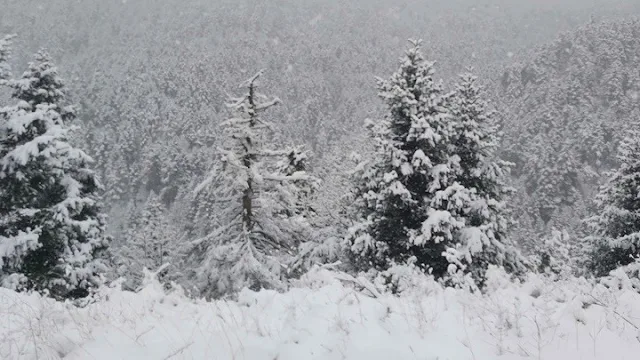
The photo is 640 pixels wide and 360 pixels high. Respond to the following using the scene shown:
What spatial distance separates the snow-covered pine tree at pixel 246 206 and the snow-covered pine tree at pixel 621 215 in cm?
1220

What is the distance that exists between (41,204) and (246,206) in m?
6.21

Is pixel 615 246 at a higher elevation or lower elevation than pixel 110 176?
higher

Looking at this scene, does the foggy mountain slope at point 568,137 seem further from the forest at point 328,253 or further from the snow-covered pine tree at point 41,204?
the snow-covered pine tree at point 41,204

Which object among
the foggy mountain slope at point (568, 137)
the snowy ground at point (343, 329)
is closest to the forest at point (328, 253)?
the snowy ground at point (343, 329)

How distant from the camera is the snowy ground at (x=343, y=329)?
3525mm

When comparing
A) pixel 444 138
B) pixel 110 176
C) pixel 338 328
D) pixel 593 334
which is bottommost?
pixel 110 176

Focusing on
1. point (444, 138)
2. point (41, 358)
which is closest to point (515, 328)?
point (41, 358)

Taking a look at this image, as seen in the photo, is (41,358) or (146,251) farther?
(146,251)

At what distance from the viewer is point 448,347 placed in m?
3.56

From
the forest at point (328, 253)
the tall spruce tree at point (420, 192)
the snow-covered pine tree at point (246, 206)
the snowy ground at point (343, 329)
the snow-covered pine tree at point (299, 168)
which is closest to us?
the snowy ground at point (343, 329)

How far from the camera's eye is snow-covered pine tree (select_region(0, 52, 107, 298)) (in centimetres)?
1378

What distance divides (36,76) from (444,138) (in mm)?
13314

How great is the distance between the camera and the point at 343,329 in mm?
3814

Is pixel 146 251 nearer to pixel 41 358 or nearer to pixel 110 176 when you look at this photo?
pixel 41 358
